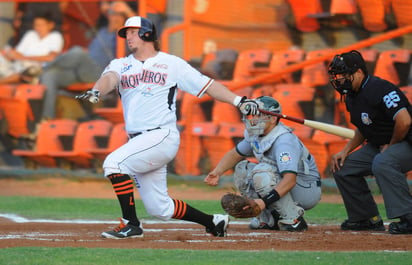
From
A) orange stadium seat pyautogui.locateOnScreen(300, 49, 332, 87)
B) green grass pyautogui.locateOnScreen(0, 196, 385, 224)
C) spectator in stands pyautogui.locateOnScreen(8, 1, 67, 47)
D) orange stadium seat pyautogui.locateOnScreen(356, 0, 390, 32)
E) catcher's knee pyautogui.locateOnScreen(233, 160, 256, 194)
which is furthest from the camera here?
spectator in stands pyautogui.locateOnScreen(8, 1, 67, 47)

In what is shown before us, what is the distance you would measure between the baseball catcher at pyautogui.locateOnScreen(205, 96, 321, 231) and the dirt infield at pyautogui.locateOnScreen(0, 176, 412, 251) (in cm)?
17

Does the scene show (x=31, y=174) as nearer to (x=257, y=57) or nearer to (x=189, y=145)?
(x=189, y=145)

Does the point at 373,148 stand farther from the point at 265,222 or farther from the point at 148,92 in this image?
the point at 148,92

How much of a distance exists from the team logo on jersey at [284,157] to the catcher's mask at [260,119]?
0.28 m

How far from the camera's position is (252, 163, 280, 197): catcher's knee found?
670 cm

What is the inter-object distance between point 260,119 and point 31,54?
27.9 ft

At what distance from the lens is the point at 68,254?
5.36 m

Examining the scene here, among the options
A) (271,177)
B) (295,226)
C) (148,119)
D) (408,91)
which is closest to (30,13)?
(408,91)

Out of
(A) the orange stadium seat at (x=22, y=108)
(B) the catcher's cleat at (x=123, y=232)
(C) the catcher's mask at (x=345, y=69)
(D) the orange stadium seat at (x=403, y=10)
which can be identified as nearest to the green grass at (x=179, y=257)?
(B) the catcher's cleat at (x=123, y=232)

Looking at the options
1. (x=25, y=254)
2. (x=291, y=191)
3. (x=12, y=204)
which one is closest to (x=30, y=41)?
(x=12, y=204)

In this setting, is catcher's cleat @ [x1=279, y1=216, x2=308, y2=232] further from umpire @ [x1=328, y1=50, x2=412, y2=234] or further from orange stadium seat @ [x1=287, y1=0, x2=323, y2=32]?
orange stadium seat @ [x1=287, y1=0, x2=323, y2=32]

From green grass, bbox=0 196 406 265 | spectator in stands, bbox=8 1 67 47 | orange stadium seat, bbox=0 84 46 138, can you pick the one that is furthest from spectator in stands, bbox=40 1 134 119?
green grass, bbox=0 196 406 265

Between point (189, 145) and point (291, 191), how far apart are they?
5.07 meters

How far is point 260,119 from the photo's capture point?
22.3ft
